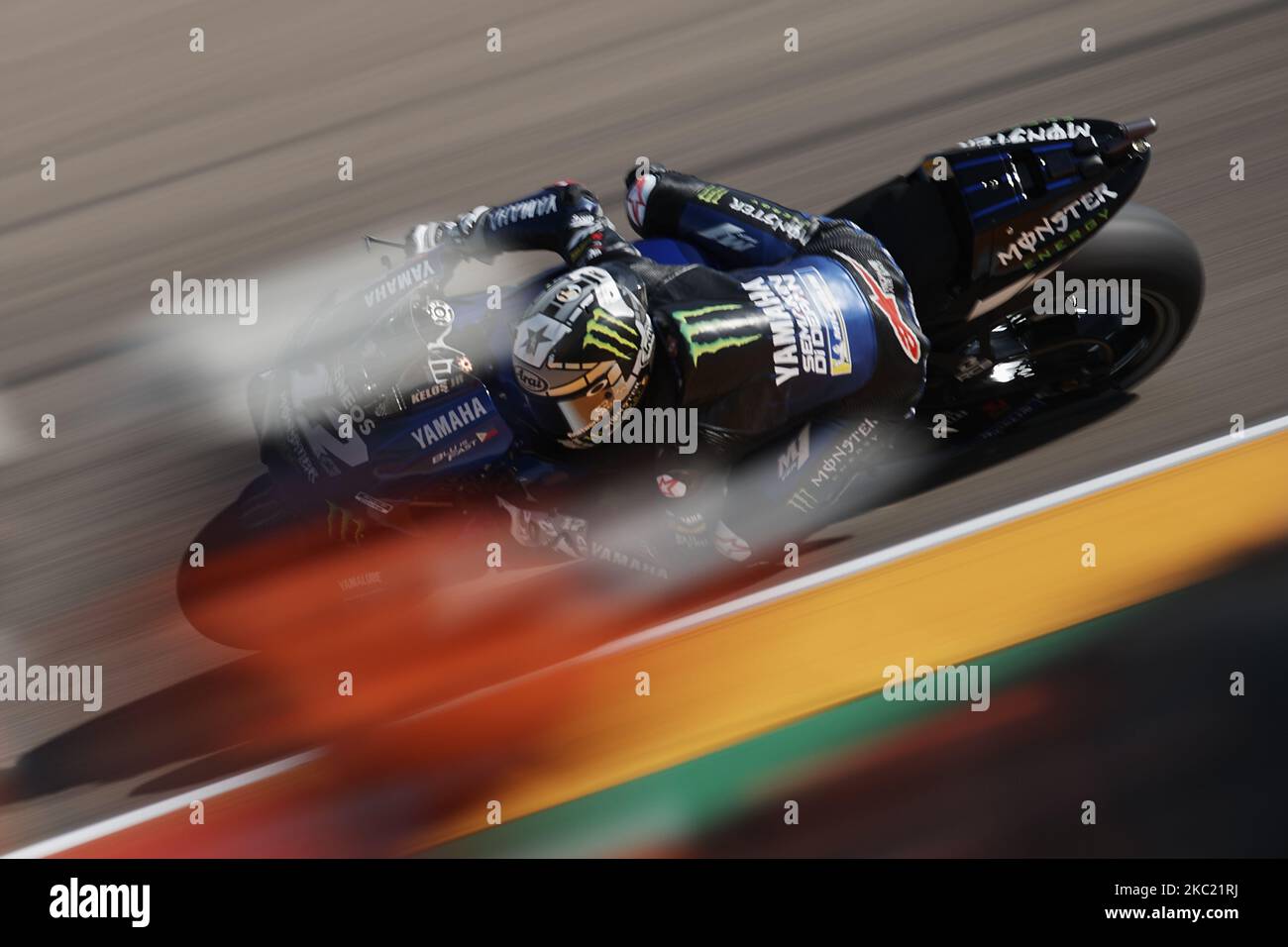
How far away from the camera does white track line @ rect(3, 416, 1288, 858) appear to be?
12.9 ft

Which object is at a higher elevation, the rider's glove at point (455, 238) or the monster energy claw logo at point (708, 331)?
the rider's glove at point (455, 238)

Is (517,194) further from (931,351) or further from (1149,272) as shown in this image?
(1149,272)

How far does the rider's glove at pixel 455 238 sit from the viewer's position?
4216 mm

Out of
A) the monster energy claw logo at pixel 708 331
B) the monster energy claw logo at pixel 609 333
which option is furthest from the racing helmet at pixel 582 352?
the monster energy claw logo at pixel 708 331

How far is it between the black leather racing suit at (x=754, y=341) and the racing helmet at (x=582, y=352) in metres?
0.14

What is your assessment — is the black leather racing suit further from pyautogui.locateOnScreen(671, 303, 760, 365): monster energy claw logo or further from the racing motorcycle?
the racing motorcycle

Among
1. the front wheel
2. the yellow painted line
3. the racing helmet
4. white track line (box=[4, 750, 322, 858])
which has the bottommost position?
white track line (box=[4, 750, 322, 858])

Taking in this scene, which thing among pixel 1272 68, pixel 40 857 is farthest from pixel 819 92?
pixel 40 857

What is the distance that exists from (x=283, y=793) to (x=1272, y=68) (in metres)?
5.47

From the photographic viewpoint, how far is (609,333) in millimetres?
3594

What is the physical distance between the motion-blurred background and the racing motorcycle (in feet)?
0.98

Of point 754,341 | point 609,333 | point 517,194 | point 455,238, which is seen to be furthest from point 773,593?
point 517,194

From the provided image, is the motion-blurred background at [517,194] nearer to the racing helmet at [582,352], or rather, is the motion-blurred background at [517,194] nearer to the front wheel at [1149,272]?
the front wheel at [1149,272]

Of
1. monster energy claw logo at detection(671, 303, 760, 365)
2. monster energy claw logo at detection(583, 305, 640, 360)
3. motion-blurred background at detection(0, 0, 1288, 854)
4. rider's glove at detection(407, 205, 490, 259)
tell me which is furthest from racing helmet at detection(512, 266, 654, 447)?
motion-blurred background at detection(0, 0, 1288, 854)
